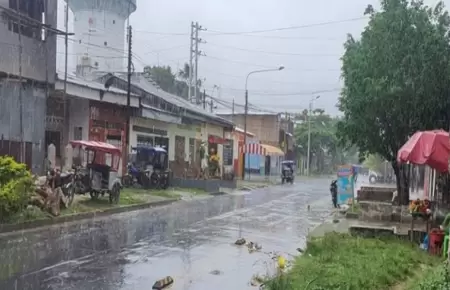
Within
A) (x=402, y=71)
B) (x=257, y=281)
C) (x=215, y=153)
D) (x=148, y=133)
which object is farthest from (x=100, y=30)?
(x=257, y=281)

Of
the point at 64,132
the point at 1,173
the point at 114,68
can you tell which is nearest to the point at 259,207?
the point at 64,132

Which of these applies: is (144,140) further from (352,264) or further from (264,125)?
(264,125)

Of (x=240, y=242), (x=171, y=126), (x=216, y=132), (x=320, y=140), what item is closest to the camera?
(x=240, y=242)

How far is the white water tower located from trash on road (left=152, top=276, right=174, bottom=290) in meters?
43.3

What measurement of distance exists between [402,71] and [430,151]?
236 inches

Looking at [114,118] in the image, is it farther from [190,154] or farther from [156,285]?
[156,285]

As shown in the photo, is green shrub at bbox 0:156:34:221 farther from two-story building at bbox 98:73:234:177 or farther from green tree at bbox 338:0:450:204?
two-story building at bbox 98:73:234:177

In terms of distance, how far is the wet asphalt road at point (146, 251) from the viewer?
9.07m

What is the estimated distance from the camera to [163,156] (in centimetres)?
3094

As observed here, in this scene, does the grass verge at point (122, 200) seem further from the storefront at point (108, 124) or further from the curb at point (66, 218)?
the storefront at point (108, 124)

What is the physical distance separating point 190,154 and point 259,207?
59.7 ft

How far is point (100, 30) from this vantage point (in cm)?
5178

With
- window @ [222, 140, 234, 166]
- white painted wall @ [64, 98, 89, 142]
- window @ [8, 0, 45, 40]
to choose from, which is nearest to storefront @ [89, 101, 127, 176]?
white painted wall @ [64, 98, 89, 142]

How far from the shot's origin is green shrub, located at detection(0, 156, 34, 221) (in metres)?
14.1
